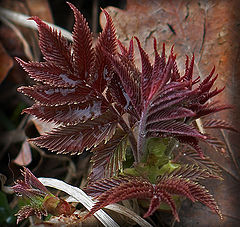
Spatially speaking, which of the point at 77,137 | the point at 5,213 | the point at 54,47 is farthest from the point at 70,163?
the point at 54,47

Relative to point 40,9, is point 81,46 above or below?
below

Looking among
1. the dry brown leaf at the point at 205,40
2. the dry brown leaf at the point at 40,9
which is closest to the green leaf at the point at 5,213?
the dry brown leaf at the point at 205,40

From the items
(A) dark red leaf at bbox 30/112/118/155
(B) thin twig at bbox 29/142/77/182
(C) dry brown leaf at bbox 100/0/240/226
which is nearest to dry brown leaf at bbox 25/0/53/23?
(C) dry brown leaf at bbox 100/0/240/226

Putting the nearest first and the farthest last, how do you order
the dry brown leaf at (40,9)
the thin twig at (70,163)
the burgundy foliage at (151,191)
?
1. the burgundy foliage at (151,191)
2. the thin twig at (70,163)
3. the dry brown leaf at (40,9)

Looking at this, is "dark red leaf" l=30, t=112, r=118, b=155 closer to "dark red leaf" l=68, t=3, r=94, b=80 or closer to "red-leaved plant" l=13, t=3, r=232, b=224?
"red-leaved plant" l=13, t=3, r=232, b=224

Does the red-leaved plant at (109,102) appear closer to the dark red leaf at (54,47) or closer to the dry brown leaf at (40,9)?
the dark red leaf at (54,47)

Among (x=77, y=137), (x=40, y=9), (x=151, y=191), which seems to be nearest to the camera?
(x=151, y=191)

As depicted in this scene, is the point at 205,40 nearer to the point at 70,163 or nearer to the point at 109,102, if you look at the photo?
the point at 109,102

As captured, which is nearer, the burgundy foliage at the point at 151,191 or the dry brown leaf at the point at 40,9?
the burgundy foliage at the point at 151,191

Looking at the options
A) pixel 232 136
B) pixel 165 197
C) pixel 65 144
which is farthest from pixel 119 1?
pixel 165 197
